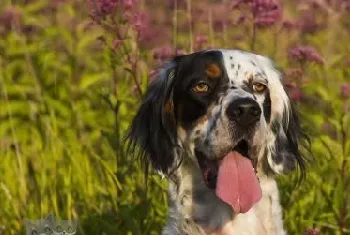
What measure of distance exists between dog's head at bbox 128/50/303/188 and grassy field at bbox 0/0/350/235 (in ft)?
0.98

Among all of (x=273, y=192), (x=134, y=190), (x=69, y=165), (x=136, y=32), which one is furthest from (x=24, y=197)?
(x=273, y=192)

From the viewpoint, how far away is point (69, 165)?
22.2 feet

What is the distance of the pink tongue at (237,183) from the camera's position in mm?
4566

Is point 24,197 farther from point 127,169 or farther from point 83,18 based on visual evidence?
point 83,18

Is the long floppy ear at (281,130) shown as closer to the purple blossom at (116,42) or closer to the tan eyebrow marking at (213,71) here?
the tan eyebrow marking at (213,71)

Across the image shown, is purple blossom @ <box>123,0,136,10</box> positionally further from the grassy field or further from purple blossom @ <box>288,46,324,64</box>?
purple blossom @ <box>288,46,324,64</box>

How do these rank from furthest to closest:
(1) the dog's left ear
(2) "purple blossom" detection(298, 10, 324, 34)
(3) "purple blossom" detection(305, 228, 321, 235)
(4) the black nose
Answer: (2) "purple blossom" detection(298, 10, 324, 34) → (3) "purple blossom" detection(305, 228, 321, 235) → (1) the dog's left ear → (4) the black nose

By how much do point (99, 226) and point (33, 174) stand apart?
1244mm

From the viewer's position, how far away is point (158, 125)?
4.99m

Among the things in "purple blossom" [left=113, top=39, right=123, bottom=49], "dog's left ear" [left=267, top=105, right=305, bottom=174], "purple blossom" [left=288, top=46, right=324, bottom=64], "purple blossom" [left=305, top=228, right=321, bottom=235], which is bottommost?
"purple blossom" [left=305, top=228, right=321, bottom=235]

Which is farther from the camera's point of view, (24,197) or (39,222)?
(24,197)

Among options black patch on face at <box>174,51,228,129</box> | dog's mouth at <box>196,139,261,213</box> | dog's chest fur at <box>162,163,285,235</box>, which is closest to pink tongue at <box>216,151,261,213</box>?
dog's mouth at <box>196,139,261,213</box>

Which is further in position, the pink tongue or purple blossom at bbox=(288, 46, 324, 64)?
purple blossom at bbox=(288, 46, 324, 64)

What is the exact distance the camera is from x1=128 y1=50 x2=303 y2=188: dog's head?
451cm
